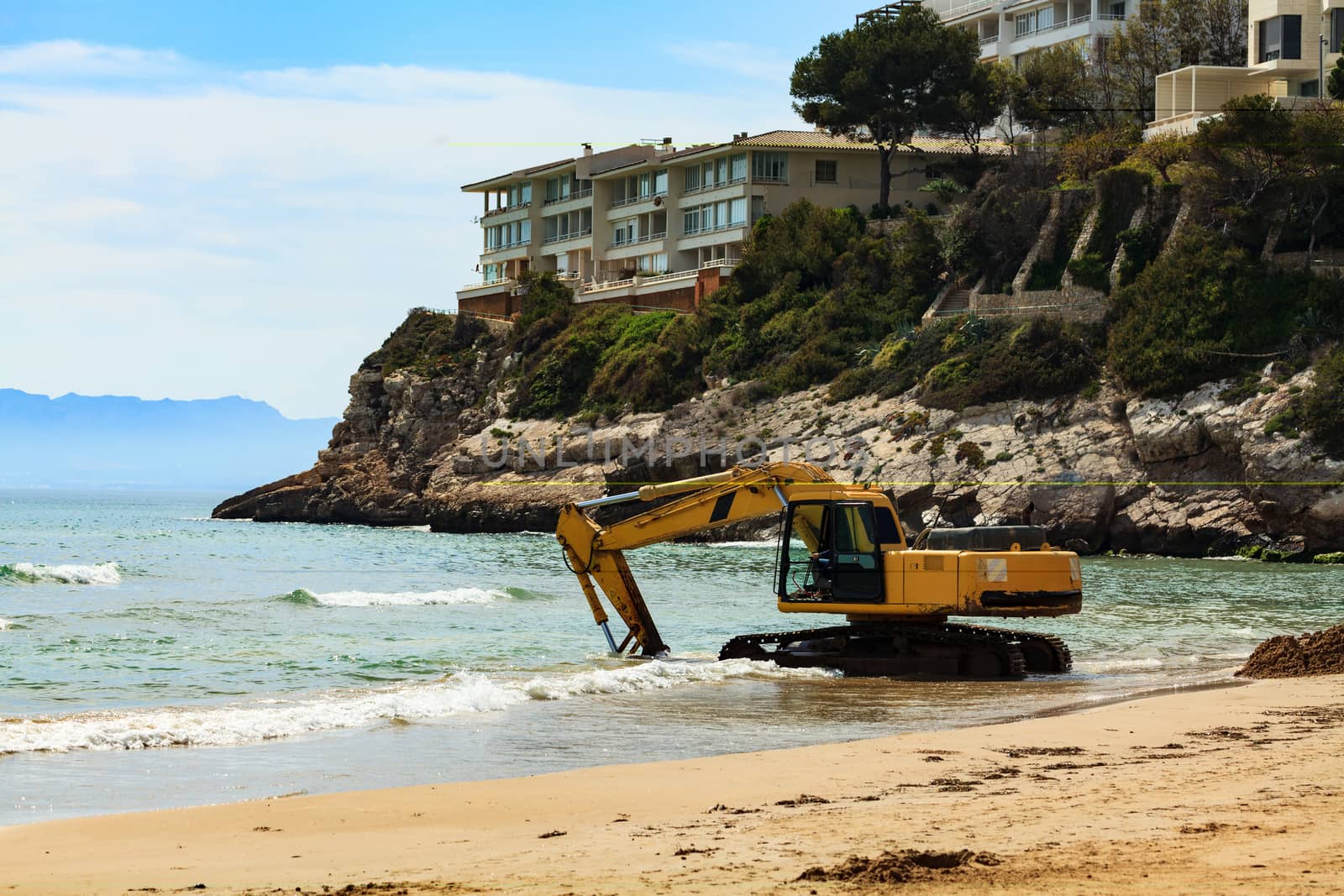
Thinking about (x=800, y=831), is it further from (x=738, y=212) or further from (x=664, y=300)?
(x=664, y=300)

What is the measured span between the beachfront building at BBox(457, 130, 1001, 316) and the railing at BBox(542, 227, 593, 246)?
5.1 inches

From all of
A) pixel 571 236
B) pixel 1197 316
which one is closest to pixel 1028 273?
A: pixel 1197 316

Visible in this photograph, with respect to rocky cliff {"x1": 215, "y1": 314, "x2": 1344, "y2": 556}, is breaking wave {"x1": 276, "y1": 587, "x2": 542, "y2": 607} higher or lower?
lower

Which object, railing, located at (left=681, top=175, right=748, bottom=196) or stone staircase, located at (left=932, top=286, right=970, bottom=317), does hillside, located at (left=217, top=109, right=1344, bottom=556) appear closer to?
stone staircase, located at (left=932, top=286, right=970, bottom=317)

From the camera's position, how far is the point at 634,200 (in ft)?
307

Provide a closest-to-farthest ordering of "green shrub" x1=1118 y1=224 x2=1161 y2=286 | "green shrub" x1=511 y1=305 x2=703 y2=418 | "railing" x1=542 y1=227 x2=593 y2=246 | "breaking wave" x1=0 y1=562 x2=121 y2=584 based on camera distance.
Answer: "breaking wave" x1=0 y1=562 x2=121 y2=584
"green shrub" x1=1118 y1=224 x2=1161 y2=286
"green shrub" x1=511 y1=305 x2=703 y2=418
"railing" x1=542 y1=227 x2=593 y2=246

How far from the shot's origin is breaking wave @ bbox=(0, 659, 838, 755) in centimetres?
1377

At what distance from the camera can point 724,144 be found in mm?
84688

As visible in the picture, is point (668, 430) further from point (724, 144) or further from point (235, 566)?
point (235, 566)

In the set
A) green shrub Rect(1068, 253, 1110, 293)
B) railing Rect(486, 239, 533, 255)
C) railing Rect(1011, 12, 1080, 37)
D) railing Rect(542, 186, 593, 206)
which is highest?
railing Rect(1011, 12, 1080, 37)

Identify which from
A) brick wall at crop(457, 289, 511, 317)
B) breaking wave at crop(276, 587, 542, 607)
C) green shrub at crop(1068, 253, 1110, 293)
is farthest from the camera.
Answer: brick wall at crop(457, 289, 511, 317)

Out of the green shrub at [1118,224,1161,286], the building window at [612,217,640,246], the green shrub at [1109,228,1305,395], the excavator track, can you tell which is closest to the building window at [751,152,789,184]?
the building window at [612,217,640,246]

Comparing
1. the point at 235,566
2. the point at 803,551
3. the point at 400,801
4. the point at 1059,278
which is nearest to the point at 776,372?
the point at 1059,278

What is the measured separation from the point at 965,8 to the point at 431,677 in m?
84.4
